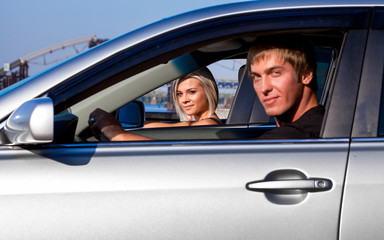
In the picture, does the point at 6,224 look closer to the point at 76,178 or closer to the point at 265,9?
the point at 76,178

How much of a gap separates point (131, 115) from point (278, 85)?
1.31 m

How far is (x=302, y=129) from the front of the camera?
76.7 inches

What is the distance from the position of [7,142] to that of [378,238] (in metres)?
1.26

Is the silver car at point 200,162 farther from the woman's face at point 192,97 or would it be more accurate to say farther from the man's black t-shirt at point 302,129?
the woman's face at point 192,97

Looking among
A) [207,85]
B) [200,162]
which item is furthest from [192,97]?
[200,162]

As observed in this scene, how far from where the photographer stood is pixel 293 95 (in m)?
2.14

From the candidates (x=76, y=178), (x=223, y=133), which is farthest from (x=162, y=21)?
(x=223, y=133)

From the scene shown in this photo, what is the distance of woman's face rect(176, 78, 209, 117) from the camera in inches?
148

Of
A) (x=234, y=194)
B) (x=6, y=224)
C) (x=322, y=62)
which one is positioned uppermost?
(x=322, y=62)

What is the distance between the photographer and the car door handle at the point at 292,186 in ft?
5.30

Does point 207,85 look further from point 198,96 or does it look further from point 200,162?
point 200,162

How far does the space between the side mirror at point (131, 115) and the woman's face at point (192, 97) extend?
0.58m

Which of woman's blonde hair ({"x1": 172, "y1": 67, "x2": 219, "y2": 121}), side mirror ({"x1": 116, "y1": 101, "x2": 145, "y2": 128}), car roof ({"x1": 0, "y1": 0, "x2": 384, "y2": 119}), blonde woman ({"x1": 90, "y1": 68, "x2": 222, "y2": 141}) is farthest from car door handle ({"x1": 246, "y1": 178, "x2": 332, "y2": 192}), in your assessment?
woman's blonde hair ({"x1": 172, "y1": 67, "x2": 219, "y2": 121})

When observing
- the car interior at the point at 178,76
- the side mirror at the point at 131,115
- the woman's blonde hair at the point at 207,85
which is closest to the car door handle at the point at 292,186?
the car interior at the point at 178,76
